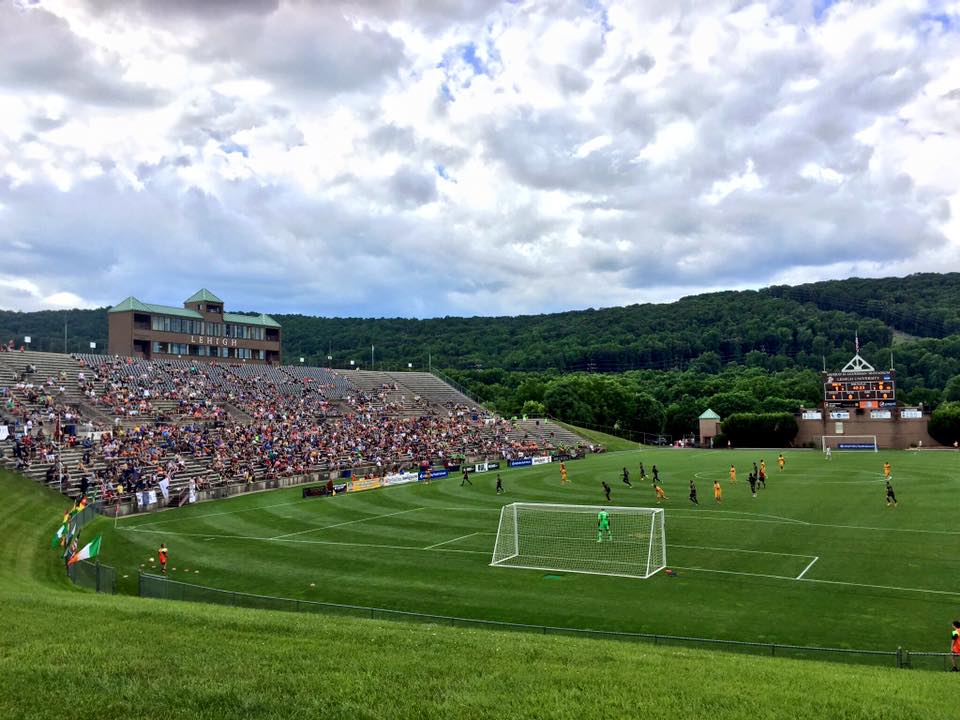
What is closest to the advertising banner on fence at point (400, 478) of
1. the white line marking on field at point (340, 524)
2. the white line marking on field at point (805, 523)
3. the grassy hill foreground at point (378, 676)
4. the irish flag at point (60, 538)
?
the white line marking on field at point (340, 524)

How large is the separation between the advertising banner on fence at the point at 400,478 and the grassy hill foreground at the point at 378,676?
3850 centimetres

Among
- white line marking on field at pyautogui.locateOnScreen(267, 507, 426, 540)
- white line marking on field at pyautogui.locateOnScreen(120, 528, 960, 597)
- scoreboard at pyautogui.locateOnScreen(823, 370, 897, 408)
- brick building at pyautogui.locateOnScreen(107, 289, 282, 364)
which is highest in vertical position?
brick building at pyautogui.locateOnScreen(107, 289, 282, 364)

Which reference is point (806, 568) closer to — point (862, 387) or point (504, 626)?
point (504, 626)

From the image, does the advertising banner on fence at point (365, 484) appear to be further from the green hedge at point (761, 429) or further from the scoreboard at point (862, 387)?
the green hedge at point (761, 429)

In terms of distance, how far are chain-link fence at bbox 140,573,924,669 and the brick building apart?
61.0m

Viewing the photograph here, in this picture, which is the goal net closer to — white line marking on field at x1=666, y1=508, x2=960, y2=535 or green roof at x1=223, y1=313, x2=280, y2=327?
white line marking on field at x1=666, y1=508, x2=960, y2=535

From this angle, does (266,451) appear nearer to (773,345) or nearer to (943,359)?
(943,359)

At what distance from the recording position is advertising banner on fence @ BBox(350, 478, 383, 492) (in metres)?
52.3

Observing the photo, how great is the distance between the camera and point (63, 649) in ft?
43.0

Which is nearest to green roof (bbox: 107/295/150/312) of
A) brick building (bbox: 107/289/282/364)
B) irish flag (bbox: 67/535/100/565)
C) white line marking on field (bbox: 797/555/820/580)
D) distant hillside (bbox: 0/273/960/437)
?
brick building (bbox: 107/289/282/364)

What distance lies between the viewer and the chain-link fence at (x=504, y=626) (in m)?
16.7

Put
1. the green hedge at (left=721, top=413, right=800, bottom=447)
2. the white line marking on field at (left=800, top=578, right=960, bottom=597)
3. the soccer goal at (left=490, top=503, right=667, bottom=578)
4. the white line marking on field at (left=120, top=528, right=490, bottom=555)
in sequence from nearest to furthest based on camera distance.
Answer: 1. the white line marking on field at (left=800, top=578, right=960, bottom=597)
2. the soccer goal at (left=490, top=503, right=667, bottom=578)
3. the white line marking on field at (left=120, top=528, right=490, bottom=555)
4. the green hedge at (left=721, top=413, right=800, bottom=447)

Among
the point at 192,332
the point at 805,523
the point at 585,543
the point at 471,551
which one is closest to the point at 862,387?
the point at 805,523

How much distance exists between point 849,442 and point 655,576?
249ft
